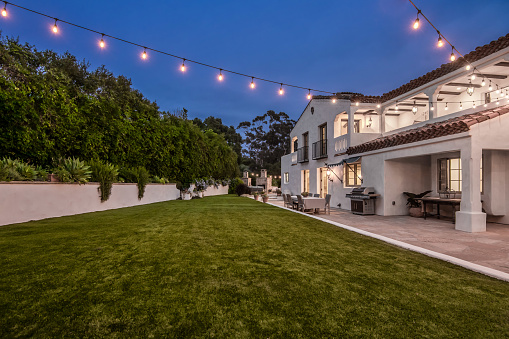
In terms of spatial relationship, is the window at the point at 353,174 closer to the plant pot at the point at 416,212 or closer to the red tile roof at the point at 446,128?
the red tile roof at the point at 446,128

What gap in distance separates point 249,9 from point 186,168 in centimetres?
7661

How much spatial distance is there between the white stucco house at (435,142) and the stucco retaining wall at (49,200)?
36.8ft

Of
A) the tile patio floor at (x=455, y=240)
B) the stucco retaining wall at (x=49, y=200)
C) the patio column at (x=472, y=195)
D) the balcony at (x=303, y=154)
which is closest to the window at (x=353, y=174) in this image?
the tile patio floor at (x=455, y=240)

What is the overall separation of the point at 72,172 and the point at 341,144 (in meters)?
12.2

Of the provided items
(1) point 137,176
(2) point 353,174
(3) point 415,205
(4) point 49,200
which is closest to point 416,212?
(3) point 415,205

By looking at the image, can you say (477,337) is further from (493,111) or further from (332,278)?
(493,111)

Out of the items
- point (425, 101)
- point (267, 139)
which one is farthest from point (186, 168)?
point (267, 139)

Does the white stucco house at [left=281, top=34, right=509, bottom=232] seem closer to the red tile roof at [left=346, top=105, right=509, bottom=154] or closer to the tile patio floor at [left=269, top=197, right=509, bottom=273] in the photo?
the red tile roof at [left=346, top=105, right=509, bottom=154]

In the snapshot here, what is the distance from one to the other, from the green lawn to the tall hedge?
528cm

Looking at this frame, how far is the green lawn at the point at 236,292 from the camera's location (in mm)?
2271

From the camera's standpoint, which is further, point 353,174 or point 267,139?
point 267,139

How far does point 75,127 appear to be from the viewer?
34.6 feet

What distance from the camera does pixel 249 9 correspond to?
7806cm

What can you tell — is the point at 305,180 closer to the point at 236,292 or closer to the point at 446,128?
the point at 446,128
